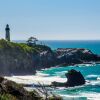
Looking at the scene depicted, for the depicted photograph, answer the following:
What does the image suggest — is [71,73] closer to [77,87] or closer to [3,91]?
[77,87]

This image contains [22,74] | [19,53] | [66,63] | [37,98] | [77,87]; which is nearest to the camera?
[37,98]

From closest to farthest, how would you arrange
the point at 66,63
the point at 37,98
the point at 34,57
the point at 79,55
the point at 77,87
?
the point at 37,98, the point at 77,87, the point at 34,57, the point at 66,63, the point at 79,55

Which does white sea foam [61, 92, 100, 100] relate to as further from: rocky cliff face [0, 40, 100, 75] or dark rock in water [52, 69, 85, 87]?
rocky cliff face [0, 40, 100, 75]

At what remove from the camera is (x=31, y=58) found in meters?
135

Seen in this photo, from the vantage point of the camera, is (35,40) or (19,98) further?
(35,40)

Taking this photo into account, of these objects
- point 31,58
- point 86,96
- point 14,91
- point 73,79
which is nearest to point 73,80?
point 73,79

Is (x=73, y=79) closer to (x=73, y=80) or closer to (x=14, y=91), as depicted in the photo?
(x=73, y=80)

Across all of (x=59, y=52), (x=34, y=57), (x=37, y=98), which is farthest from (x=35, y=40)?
(x=37, y=98)

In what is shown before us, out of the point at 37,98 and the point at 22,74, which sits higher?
the point at 37,98

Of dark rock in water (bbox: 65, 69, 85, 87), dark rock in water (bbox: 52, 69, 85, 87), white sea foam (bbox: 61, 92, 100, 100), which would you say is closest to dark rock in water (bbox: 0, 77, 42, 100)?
Result: white sea foam (bbox: 61, 92, 100, 100)

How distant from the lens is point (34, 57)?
138875mm

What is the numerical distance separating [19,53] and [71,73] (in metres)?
43.9

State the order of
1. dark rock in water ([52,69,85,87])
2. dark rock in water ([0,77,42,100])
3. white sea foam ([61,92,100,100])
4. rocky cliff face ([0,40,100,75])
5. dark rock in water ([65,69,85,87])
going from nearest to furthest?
dark rock in water ([0,77,42,100]) < white sea foam ([61,92,100,100]) < dark rock in water ([52,69,85,87]) < dark rock in water ([65,69,85,87]) < rocky cliff face ([0,40,100,75])

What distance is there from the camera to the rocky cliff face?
391ft
